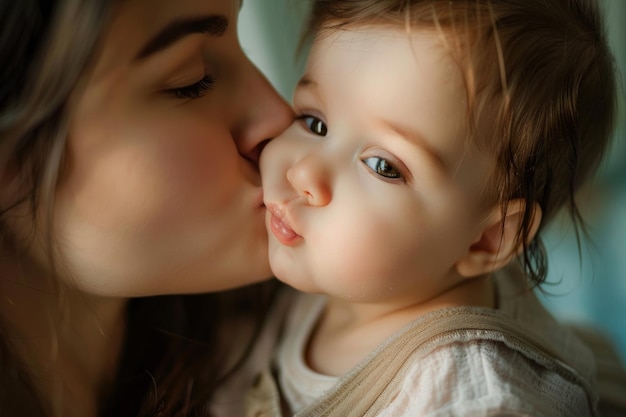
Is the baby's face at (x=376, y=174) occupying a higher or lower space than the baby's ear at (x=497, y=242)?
higher

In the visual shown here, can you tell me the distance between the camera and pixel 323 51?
34.4 inches

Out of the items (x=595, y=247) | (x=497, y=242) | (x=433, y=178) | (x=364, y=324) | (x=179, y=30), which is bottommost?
(x=595, y=247)

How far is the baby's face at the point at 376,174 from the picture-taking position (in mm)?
786

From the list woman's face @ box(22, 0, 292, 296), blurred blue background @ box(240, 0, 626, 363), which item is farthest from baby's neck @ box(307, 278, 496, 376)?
blurred blue background @ box(240, 0, 626, 363)

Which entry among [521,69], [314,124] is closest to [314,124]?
[314,124]

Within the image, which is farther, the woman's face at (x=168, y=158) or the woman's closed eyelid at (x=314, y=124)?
the woman's closed eyelid at (x=314, y=124)

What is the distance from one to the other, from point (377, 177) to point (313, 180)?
2.9 inches

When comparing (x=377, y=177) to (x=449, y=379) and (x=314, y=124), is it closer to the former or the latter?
(x=314, y=124)

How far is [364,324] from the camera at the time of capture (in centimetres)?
99

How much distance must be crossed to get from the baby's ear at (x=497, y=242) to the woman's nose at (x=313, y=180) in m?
0.20

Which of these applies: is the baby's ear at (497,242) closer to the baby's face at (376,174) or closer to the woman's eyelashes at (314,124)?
the baby's face at (376,174)

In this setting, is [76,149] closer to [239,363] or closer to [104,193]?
[104,193]

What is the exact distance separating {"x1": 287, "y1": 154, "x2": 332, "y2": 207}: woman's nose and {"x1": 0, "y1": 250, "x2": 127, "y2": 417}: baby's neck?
322 mm

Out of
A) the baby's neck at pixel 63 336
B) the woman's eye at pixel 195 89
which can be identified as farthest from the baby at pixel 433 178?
the baby's neck at pixel 63 336
